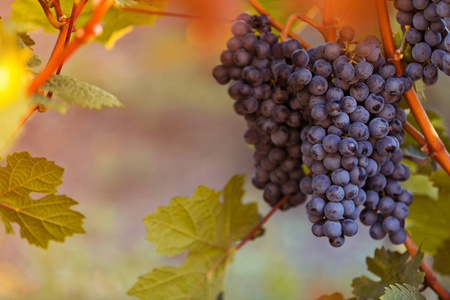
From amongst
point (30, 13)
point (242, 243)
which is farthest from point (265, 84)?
point (30, 13)

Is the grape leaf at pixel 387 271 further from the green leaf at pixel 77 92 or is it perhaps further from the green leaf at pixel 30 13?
the green leaf at pixel 30 13

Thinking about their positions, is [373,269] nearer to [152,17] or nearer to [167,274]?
[167,274]

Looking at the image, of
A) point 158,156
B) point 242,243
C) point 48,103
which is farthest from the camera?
point 158,156

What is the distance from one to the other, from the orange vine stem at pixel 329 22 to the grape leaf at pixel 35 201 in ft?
0.97

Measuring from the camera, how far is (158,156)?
13.1 ft

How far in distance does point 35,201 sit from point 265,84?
0.88 feet

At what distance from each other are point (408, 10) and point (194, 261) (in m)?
0.38

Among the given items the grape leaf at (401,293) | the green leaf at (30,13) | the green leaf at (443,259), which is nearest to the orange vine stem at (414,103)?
the grape leaf at (401,293)

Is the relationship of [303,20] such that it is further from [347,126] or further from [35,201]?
[35,201]

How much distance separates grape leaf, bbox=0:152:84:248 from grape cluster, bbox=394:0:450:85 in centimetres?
35

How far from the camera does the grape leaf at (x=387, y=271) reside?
17.9 inches

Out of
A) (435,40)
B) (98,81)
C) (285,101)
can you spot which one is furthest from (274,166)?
(98,81)

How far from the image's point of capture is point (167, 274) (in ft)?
1.89

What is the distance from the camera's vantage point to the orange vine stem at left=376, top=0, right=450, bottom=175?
16.9 inches
